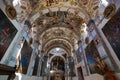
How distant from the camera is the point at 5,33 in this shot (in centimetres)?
552

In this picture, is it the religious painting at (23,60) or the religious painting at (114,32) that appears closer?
the religious painting at (114,32)

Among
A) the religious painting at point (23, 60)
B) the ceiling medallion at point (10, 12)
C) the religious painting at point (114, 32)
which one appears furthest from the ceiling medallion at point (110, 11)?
the religious painting at point (23, 60)

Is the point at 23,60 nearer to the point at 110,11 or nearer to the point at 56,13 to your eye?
the point at 56,13

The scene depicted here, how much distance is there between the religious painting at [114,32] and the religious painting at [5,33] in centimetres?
593

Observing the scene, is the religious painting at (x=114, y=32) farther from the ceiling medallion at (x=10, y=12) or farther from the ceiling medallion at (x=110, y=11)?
the ceiling medallion at (x=10, y=12)

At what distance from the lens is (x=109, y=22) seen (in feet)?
20.0

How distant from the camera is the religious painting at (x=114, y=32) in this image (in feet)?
17.5

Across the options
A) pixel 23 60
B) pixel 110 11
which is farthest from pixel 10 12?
pixel 110 11

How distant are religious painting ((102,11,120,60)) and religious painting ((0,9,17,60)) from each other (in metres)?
5.93

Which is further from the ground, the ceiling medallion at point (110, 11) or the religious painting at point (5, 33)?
the ceiling medallion at point (110, 11)

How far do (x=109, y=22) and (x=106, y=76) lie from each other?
127 inches

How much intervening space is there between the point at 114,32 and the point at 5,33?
6.02 meters

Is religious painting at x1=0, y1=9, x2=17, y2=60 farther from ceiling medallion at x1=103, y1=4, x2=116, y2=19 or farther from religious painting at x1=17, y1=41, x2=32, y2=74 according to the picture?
ceiling medallion at x1=103, y1=4, x2=116, y2=19

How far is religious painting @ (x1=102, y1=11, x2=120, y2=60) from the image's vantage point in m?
5.32
